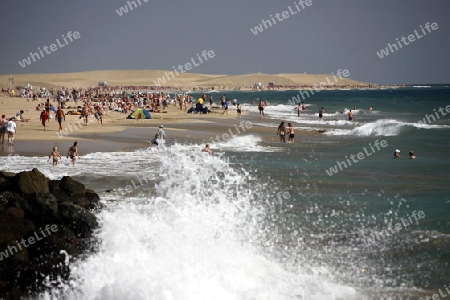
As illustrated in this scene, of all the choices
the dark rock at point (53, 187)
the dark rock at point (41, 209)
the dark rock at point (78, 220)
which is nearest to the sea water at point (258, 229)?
the dark rock at point (78, 220)

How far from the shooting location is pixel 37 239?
9320 mm

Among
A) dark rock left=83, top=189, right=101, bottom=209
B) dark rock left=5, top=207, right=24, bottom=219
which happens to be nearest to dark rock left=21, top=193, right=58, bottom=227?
dark rock left=5, top=207, right=24, bottom=219

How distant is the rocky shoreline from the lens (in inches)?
337

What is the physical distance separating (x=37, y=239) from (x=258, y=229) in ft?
15.6

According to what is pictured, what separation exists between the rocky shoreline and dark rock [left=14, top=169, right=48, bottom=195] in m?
0.23

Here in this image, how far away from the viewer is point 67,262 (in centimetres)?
902

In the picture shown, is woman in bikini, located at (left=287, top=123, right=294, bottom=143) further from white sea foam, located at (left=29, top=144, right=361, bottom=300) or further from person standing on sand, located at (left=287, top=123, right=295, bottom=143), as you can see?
white sea foam, located at (left=29, top=144, right=361, bottom=300)

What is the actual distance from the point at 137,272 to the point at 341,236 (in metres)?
4.66

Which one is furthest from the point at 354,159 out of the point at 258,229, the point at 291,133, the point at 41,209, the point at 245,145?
the point at 41,209

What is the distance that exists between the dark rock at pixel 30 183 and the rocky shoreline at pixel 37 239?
233 mm

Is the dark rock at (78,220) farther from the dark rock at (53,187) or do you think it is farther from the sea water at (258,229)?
the dark rock at (53,187)

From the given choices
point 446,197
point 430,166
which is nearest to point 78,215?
point 446,197

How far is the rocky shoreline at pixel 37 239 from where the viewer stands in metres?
8.56

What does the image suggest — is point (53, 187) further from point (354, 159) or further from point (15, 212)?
point (354, 159)
